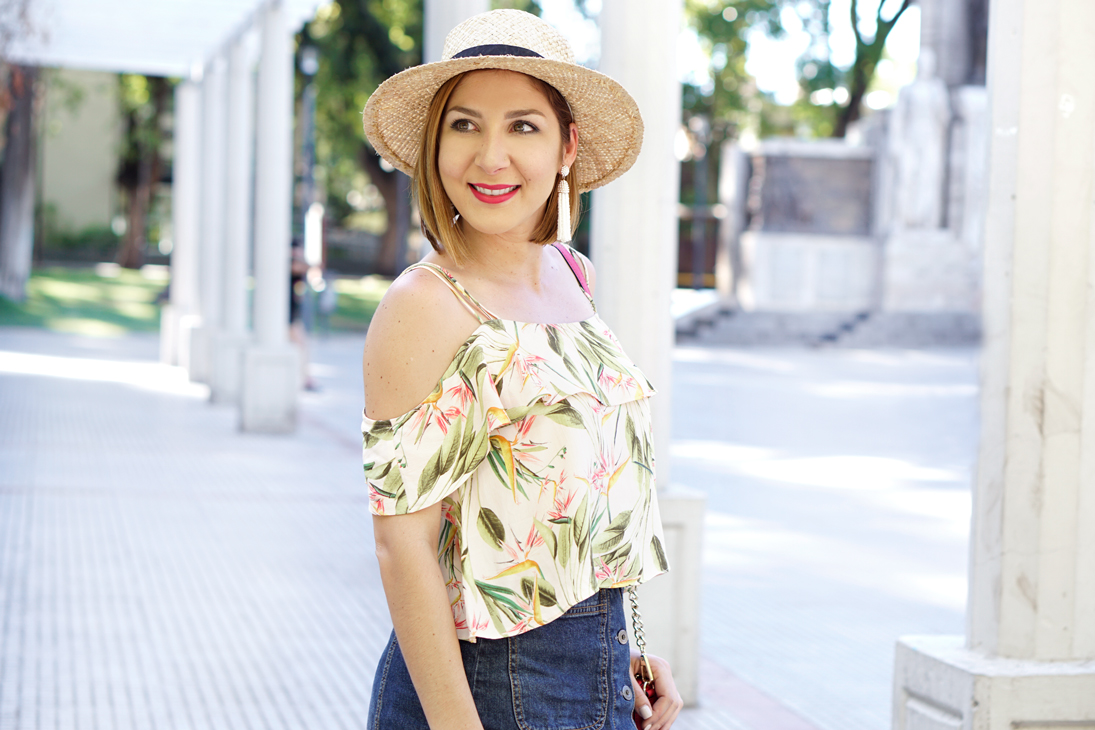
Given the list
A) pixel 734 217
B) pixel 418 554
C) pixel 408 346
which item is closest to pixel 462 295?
pixel 408 346

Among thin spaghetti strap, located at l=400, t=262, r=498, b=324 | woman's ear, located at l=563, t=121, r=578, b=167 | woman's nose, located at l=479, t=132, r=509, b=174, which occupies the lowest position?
thin spaghetti strap, located at l=400, t=262, r=498, b=324

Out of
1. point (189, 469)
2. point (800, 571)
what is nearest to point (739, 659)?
point (800, 571)

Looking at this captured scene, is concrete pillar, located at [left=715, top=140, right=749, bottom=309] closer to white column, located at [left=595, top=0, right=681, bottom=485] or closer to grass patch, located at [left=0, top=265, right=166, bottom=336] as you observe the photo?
grass patch, located at [left=0, top=265, right=166, bottom=336]

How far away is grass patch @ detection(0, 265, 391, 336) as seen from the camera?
89.0 feet

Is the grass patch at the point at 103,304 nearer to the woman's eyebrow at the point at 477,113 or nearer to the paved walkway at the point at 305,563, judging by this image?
the paved walkway at the point at 305,563

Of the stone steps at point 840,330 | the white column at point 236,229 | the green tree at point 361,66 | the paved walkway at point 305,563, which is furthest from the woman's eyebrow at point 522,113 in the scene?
the stone steps at point 840,330

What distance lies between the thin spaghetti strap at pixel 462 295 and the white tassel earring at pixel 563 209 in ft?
0.94

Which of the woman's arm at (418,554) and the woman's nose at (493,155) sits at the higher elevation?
the woman's nose at (493,155)

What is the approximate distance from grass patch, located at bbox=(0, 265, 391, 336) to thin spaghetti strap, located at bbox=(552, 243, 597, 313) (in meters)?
23.8

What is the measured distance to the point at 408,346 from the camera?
182 cm

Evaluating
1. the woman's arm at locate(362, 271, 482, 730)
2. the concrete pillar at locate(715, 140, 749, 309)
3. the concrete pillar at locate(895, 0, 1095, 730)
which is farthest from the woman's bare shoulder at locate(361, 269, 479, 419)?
the concrete pillar at locate(715, 140, 749, 309)

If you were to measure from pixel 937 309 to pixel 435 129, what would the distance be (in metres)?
28.6

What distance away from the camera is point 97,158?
51.6 meters

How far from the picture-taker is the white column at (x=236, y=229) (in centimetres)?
1421
